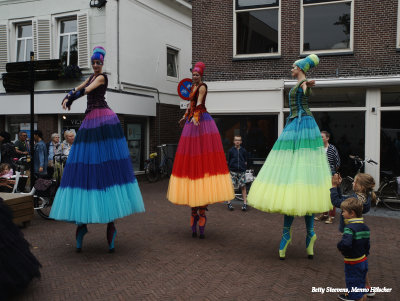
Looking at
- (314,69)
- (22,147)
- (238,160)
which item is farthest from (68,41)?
(314,69)

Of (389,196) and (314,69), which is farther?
(314,69)

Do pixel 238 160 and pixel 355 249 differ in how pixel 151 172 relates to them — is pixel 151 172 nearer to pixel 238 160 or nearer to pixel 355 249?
pixel 238 160

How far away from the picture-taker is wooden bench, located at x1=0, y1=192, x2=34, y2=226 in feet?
22.0

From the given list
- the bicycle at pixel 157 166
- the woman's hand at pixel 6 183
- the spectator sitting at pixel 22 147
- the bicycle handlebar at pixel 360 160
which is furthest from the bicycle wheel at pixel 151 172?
the bicycle handlebar at pixel 360 160

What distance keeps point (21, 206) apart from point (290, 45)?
8.32 meters

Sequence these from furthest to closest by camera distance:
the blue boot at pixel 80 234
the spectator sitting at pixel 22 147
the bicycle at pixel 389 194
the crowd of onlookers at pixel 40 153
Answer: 1. the spectator sitting at pixel 22 147
2. the bicycle at pixel 389 194
3. the crowd of onlookers at pixel 40 153
4. the blue boot at pixel 80 234

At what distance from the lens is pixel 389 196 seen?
9.66 meters

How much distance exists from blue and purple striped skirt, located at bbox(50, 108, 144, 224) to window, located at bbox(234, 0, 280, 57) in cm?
761

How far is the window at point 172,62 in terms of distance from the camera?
1745 centimetres

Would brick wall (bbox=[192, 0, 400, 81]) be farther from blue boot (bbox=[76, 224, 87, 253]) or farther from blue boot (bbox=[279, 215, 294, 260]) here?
blue boot (bbox=[76, 224, 87, 253])

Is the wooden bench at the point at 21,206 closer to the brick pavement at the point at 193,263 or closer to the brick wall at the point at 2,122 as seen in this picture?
the brick pavement at the point at 193,263

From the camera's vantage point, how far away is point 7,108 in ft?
47.7

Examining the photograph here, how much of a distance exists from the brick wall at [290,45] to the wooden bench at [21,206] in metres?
6.91

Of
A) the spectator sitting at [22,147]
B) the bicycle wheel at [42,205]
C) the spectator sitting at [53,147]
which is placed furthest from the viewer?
the spectator sitting at [22,147]
